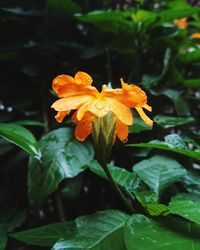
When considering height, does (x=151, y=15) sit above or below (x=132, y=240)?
above

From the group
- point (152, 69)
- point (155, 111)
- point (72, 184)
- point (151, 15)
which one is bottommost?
point (72, 184)

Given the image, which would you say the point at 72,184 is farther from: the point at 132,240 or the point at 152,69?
the point at 152,69

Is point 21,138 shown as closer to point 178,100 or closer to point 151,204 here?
point 151,204

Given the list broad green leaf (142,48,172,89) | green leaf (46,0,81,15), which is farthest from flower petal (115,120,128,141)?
green leaf (46,0,81,15)

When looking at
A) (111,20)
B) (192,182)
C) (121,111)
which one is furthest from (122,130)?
(111,20)

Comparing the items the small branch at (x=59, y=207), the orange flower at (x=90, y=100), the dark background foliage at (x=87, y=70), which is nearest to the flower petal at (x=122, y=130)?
the orange flower at (x=90, y=100)

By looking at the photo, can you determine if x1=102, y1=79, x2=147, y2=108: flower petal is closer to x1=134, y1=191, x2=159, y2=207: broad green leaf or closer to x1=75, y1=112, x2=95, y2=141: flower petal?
x1=75, y1=112, x2=95, y2=141: flower petal

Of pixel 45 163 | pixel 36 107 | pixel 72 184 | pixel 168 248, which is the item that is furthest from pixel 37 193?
pixel 36 107
